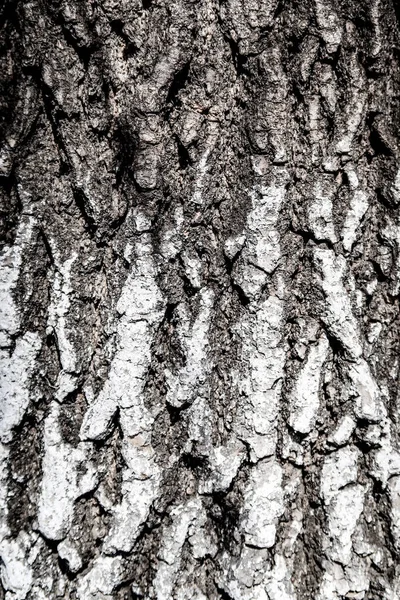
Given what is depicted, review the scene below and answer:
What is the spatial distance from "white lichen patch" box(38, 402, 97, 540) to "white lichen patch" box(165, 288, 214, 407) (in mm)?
167

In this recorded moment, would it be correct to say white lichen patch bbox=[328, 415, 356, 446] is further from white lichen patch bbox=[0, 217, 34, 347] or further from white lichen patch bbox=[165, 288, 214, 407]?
white lichen patch bbox=[0, 217, 34, 347]

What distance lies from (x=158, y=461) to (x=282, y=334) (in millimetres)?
278

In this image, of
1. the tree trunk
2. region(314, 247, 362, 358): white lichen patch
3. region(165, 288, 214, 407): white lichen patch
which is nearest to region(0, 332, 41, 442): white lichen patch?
the tree trunk

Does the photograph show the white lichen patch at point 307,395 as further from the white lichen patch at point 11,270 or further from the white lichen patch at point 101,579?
the white lichen patch at point 11,270

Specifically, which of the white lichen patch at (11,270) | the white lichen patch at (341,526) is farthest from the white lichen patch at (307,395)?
the white lichen patch at (11,270)

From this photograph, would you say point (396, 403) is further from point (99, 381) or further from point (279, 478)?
point (99, 381)

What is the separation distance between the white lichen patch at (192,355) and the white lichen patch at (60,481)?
0.17 metres

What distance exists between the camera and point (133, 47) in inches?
32.0

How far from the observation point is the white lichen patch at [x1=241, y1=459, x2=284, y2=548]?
83 cm

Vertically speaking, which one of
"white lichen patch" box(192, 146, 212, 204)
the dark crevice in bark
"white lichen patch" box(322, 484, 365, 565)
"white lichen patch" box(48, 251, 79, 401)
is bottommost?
"white lichen patch" box(322, 484, 365, 565)

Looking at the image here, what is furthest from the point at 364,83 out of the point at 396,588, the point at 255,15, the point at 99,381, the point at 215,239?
the point at 396,588

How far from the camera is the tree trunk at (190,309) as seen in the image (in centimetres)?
82

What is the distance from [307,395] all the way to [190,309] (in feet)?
0.75

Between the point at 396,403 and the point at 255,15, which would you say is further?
the point at 396,403
